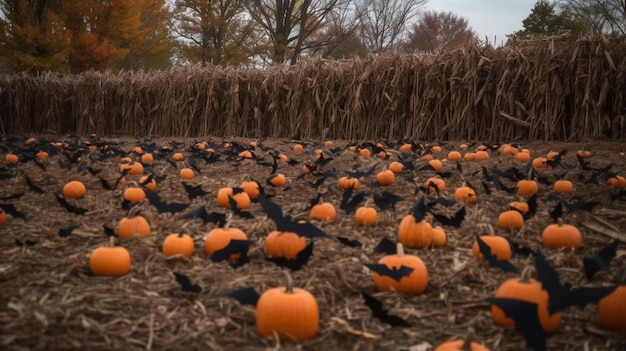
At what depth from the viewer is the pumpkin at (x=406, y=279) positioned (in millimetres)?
1990

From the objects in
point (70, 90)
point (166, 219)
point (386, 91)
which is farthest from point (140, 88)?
point (166, 219)

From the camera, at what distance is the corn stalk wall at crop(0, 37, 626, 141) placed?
8.34m

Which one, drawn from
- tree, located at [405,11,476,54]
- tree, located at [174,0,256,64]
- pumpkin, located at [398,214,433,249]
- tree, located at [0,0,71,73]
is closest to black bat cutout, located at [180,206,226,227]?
pumpkin, located at [398,214,433,249]

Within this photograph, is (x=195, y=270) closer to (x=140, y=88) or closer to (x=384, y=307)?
(x=384, y=307)

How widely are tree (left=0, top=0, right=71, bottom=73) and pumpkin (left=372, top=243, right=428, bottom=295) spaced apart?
26662 mm

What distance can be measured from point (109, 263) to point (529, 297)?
5.68 ft

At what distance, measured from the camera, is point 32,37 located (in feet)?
77.7

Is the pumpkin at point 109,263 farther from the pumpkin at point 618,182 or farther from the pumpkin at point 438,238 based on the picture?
the pumpkin at point 618,182

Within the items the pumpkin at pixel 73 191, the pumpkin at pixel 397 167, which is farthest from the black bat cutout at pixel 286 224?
the pumpkin at pixel 397 167

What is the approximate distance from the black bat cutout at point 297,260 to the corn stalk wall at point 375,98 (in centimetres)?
774

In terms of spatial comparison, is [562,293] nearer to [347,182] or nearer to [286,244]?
[286,244]

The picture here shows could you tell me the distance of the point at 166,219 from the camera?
3152 millimetres

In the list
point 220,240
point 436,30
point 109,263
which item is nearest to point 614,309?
point 220,240

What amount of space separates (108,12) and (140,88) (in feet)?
53.7
